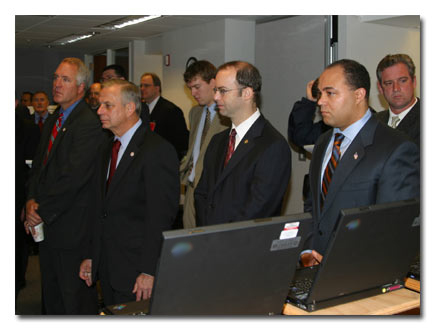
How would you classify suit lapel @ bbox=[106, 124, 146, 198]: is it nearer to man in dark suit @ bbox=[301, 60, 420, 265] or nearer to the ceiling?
man in dark suit @ bbox=[301, 60, 420, 265]

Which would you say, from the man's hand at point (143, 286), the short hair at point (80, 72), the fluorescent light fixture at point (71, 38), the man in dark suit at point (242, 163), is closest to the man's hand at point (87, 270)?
the man's hand at point (143, 286)

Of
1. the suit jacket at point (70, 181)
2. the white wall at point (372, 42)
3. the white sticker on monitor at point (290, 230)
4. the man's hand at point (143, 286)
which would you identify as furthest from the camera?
the white wall at point (372, 42)

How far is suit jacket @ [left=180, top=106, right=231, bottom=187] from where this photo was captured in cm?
387

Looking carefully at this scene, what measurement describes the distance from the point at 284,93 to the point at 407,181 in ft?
16.8

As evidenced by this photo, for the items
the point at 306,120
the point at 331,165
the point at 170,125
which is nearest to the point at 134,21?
the point at 170,125

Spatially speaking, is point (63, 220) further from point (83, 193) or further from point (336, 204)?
point (336, 204)

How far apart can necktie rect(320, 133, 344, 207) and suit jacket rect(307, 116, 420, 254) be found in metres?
0.06

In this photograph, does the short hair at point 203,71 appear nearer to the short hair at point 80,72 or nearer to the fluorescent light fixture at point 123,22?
the short hair at point 80,72

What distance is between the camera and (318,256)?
2107mm

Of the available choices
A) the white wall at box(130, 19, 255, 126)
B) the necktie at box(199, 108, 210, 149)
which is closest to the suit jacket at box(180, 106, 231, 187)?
the necktie at box(199, 108, 210, 149)

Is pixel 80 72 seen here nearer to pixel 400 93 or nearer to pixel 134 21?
pixel 400 93

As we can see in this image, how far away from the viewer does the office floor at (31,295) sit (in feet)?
12.7

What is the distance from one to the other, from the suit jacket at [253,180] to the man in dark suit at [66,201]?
951 millimetres

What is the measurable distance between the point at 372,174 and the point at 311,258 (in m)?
0.44
